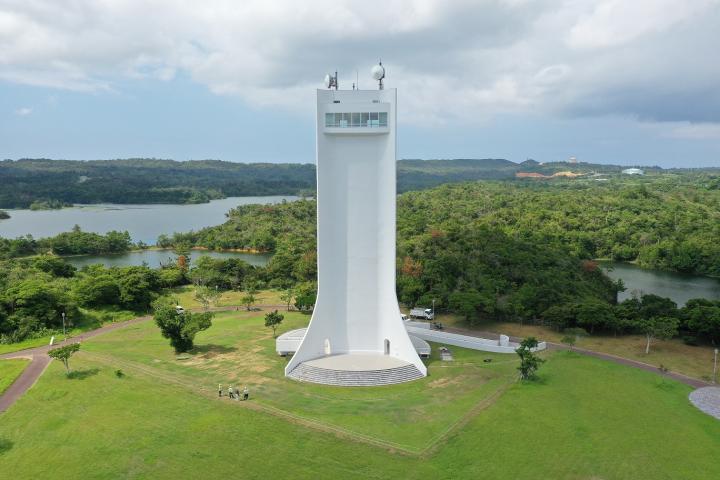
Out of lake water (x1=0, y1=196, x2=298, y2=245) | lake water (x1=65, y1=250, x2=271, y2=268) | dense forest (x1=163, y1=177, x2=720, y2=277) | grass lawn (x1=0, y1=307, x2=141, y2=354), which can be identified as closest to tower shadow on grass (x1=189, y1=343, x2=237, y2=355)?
grass lawn (x1=0, y1=307, x2=141, y2=354)

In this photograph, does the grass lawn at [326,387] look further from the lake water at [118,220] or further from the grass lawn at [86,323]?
the lake water at [118,220]

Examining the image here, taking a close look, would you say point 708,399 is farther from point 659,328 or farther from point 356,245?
point 356,245

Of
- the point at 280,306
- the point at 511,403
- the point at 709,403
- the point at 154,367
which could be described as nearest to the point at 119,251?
the point at 280,306

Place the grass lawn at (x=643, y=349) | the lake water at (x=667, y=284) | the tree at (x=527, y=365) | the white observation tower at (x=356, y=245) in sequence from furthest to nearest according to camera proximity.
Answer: the lake water at (x=667, y=284), the grass lawn at (x=643, y=349), the white observation tower at (x=356, y=245), the tree at (x=527, y=365)

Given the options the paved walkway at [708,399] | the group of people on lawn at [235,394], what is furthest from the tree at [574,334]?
the group of people on lawn at [235,394]

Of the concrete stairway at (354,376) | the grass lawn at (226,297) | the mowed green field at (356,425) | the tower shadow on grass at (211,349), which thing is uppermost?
the concrete stairway at (354,376)

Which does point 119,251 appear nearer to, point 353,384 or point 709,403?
point 353,384
